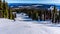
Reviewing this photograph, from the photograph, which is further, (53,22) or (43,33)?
(53,22)

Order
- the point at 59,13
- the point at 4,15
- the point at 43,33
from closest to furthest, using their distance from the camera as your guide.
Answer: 1. the point at 43,33
2. the point at 59,13
3. the point at 4,15

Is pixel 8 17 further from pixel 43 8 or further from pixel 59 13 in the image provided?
pixel 59 13

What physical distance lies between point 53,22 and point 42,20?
29cm

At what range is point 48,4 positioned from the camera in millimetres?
3668

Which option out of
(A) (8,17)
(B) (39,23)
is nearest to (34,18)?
(B) (39,23)

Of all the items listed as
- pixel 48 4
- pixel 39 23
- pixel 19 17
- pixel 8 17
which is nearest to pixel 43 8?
pixel 48 4

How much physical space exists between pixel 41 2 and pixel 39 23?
58cm

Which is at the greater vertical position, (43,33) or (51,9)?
(51,9)

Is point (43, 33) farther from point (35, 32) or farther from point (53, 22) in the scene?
point (53, 22)

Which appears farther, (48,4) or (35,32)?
(48,4)

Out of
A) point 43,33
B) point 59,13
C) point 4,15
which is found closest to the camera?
point 43,33

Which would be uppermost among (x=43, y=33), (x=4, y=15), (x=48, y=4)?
(x=48, y=4)

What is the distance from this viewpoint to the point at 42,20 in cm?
369

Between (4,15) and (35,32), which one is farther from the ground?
(4,15)
